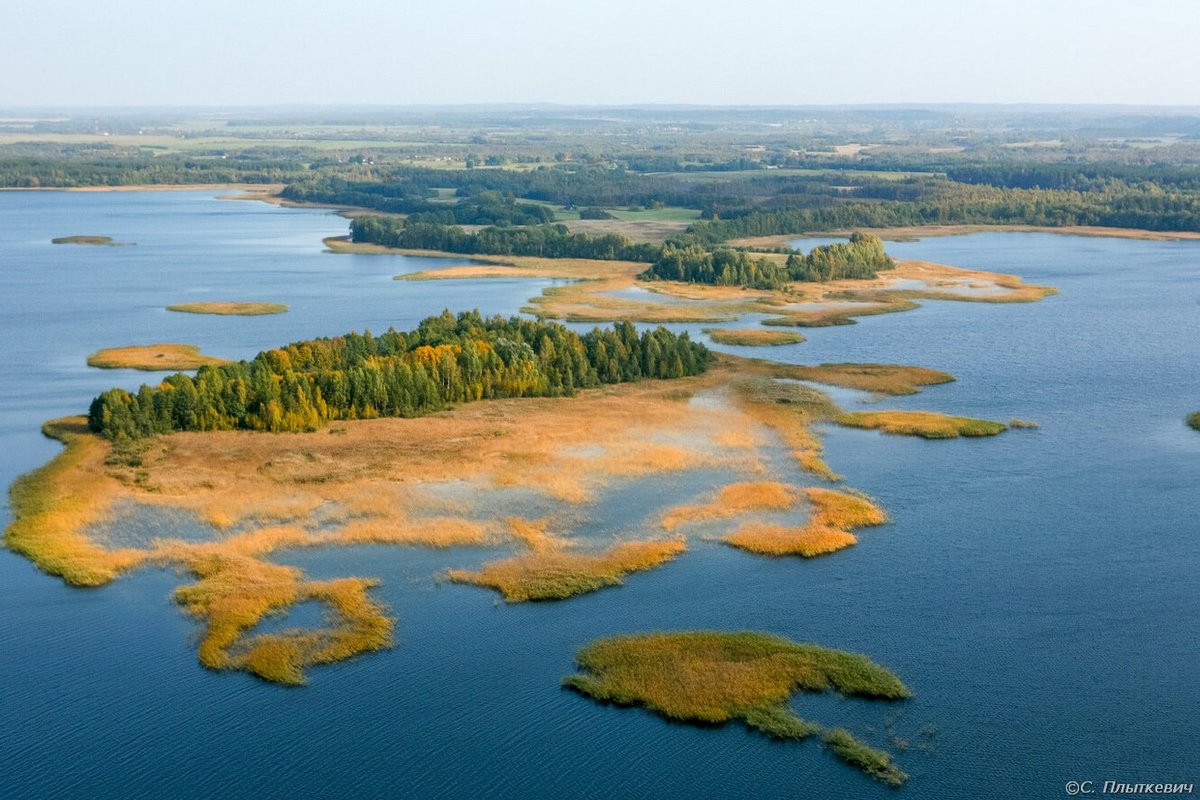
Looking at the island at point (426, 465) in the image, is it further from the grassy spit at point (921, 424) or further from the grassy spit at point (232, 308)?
the grassy spit at point (232, 308)

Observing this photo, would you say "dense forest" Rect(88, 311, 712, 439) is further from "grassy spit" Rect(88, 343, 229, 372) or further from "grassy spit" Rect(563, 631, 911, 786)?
"grassy spit" Rect(563, 631, 911, 786)

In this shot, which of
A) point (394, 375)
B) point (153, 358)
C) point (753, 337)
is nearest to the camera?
point (394, 375)

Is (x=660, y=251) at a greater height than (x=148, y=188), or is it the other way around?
(x=148, y=188)

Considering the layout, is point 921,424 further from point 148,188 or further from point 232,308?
point 148,188

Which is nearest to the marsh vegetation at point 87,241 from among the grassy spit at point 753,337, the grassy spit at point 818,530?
the grassy spit at point 753,337

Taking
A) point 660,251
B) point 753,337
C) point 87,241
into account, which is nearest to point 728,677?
point 753,337

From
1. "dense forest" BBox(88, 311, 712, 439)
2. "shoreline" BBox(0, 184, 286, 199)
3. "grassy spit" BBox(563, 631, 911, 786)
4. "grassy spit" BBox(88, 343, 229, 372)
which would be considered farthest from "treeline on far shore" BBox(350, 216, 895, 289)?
"shoreline" BBox(0, 184, 286, 199)

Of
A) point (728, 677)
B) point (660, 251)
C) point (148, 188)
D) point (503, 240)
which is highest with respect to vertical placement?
point (148, 188)
